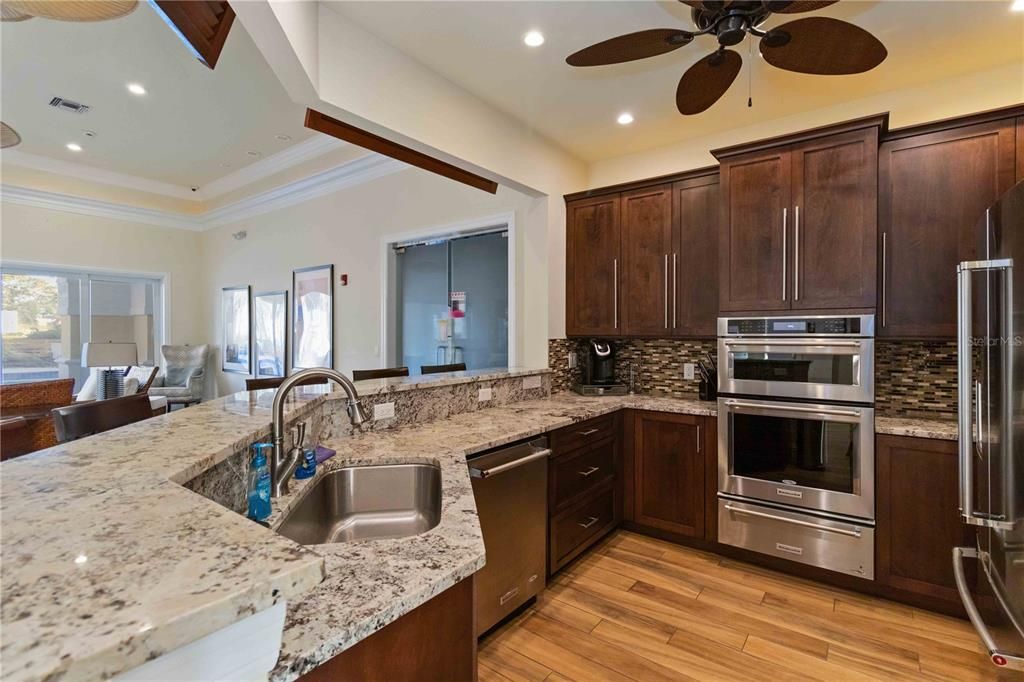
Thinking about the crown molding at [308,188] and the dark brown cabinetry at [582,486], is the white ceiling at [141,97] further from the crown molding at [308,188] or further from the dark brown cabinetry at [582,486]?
the dark brown cabinetry at [582,486]

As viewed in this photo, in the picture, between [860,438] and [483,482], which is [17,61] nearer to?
[483,482]

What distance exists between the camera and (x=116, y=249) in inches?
241

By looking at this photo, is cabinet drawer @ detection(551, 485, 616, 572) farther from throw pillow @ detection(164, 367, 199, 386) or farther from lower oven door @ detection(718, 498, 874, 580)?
throw pillow @ detection(164, 367, 199, 386)

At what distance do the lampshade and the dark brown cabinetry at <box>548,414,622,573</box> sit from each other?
15.5ft

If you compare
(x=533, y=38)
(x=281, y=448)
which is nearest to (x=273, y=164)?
(x=533, y=38)

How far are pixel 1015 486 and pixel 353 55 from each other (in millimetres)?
3097

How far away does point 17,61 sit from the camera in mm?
3258

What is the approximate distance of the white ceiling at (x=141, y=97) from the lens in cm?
296

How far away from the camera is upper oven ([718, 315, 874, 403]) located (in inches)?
93.2

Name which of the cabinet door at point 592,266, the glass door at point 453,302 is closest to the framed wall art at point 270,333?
the glass door at point 453,302

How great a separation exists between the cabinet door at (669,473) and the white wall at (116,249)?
7.04 metres

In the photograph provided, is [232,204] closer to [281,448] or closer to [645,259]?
[645,259]

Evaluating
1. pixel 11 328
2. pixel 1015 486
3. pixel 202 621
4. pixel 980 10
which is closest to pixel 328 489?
pixel 202 621

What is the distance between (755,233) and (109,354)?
5925 mm
